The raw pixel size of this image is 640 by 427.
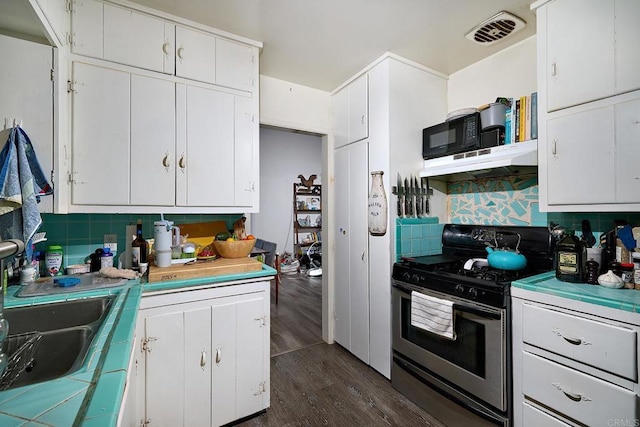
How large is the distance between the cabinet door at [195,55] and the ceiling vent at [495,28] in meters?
1.76

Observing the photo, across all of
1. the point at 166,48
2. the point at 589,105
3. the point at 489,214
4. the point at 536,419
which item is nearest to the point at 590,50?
the point at 589,105

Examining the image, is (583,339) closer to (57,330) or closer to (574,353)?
(574,353)

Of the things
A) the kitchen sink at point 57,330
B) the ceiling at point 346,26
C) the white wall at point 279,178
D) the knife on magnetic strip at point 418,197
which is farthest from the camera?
the white wall at point 279,178

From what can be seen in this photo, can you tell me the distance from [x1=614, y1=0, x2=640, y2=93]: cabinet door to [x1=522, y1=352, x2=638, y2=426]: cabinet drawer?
4.45 feet

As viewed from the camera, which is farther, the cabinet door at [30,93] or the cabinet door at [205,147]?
the cabinet door at [205,147]

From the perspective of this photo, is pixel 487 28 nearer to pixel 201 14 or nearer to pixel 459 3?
pixel 459 3

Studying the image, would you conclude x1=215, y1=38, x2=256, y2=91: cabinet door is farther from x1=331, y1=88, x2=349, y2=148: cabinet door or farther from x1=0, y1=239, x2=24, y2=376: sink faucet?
x1=0, y1=239, x2=24, y2=376: sink faucet

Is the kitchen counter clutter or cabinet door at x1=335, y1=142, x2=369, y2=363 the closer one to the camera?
the kitchen counter clutter

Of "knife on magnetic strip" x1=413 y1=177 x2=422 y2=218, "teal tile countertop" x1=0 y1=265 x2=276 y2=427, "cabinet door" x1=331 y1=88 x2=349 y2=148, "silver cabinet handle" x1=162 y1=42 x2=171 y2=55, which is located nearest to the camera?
"teal tile countertop" x1=0 y1=265 x2=276 y2=427

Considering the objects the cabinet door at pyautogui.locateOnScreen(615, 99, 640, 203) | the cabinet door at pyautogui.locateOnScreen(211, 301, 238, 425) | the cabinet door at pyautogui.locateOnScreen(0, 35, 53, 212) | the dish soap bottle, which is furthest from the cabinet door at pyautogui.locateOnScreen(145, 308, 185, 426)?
the cabinet door at pyautogui.locateOnScreen(615, 99, 640, 203)

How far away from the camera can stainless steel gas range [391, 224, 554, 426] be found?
150cm

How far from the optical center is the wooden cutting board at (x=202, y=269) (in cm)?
156

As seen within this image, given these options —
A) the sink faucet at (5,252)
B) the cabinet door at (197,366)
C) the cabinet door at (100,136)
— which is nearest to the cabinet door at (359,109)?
the cabinet door at (100,136)

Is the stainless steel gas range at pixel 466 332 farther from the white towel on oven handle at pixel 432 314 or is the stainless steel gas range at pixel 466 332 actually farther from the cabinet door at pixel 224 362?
the cabinet door at pixel 224 362
